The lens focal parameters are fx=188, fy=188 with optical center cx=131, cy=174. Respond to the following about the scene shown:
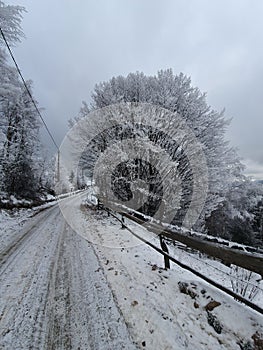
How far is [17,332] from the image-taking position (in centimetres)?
245

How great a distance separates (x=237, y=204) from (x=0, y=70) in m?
24.6

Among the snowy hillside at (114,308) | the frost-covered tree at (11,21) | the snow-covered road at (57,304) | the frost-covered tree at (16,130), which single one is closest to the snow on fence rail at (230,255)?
the snowy hillside at (114,308)

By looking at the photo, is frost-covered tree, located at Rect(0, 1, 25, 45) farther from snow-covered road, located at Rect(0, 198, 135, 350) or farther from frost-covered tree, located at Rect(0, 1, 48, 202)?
snow-covered road, located at Rect(0, 198, 135, 350)

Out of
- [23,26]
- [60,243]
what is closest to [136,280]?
[60,243]

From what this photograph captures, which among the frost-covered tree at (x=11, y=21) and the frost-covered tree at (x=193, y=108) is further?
the frost-covered tree at (x=193, y=108)

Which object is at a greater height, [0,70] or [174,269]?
[0,70]

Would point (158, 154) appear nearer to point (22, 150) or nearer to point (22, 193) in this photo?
point (22, 150)

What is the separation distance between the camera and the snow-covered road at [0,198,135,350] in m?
2.35

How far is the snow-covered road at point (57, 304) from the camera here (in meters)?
2.35

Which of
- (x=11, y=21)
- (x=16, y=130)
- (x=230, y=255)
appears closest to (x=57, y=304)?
(x=230, y=255)

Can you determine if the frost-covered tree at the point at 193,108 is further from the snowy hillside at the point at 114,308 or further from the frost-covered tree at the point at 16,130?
the snowy hillside at the point at 114,308

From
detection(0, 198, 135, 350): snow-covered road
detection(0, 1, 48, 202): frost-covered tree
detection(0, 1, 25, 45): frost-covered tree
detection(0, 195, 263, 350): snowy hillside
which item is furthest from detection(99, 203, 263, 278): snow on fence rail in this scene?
detection(0, 1, 25, 45): frost-covered tree

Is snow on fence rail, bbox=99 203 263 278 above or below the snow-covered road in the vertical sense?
above

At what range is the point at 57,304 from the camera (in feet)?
9.97
